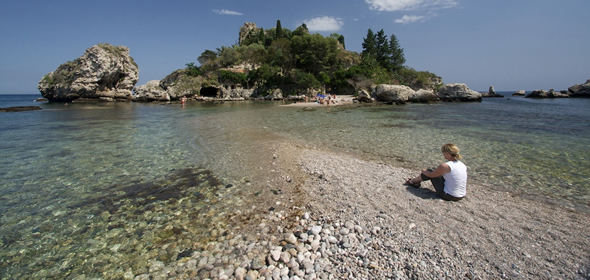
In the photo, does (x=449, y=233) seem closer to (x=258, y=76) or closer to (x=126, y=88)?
(x=258, y=76)

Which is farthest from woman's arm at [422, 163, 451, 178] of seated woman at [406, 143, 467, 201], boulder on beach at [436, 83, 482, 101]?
boulder on beach at [436, 83, 482, 101]

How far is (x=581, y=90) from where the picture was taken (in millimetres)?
66812

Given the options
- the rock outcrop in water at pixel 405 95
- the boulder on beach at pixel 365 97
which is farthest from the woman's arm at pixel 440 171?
the boulder on beach at pixel 365 97

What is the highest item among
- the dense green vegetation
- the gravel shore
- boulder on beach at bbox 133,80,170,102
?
the dense green vegetation

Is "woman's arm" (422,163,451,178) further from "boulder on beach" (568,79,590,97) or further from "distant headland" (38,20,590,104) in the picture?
"boulder on beach" (568,79,590,97)

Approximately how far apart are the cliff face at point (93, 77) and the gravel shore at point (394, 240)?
240ft

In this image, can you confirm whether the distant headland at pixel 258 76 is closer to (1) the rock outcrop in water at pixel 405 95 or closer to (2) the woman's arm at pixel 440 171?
(1) the rock outcrop in water at pixel 405 95

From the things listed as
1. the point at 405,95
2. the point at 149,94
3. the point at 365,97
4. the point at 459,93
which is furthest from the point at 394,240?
the point at 149,94

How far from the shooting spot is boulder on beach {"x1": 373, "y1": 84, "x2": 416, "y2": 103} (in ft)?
152

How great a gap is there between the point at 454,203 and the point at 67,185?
34.3ft

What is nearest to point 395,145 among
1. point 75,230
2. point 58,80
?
point 75,230

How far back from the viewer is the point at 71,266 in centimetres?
407

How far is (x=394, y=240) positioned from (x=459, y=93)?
60.3m

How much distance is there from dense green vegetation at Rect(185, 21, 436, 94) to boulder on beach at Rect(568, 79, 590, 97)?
119 feet
